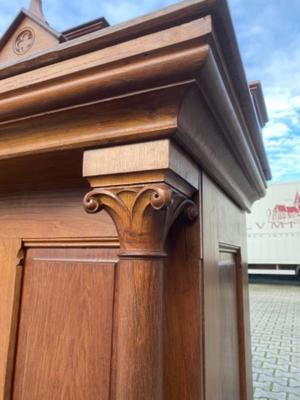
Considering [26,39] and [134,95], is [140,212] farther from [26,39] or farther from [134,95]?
[26,39]

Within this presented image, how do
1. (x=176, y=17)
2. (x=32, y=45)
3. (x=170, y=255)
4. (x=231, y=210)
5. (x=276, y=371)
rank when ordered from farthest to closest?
(x=276, y=371), (x=231, y=210), (x=32, y=45), (x=170, y=255), (x=176, y=17)

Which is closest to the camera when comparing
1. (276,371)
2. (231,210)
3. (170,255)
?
(170,255)

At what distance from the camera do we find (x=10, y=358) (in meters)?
0.50

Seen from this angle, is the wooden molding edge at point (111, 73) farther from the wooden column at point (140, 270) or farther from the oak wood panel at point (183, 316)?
the oak wood panel at point (183, 316)

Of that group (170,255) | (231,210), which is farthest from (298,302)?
(170,255)

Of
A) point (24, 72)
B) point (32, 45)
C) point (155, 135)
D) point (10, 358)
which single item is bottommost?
point (10, 358)

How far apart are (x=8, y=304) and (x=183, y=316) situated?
0.30m

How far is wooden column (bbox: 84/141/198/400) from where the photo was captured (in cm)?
34

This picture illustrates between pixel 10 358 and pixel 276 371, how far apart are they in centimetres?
255

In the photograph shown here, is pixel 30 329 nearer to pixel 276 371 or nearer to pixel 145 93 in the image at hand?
pixel 145 93

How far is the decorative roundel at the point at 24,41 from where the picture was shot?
0.59 m

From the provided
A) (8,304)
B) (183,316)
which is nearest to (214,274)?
(183,316)

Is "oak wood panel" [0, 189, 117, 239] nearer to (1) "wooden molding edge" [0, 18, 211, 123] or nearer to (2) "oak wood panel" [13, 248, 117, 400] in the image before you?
(2) "oak wood panel" [13, 248, 117, 400]

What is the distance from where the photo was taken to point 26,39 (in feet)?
1.95
